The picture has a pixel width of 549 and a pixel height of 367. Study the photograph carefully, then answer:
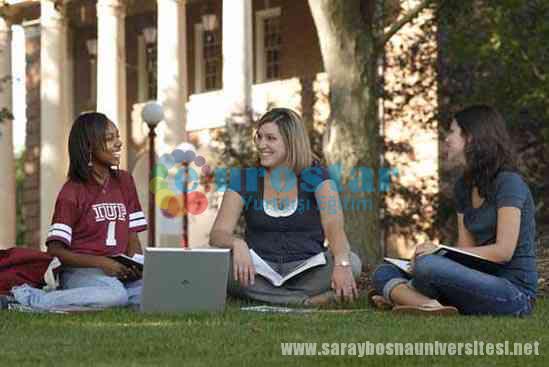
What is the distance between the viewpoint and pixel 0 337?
21.1ft

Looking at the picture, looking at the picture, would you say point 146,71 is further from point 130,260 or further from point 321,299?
point 130,260

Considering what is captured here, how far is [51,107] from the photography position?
103 ft

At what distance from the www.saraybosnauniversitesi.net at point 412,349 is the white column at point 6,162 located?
89.3ft

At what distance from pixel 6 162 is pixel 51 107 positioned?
2.23 metres

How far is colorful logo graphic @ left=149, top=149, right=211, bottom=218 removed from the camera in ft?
85.0

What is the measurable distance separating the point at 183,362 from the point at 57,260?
3513 millimetres

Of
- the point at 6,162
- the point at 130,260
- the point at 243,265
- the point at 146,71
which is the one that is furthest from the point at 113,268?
the point at 146,71

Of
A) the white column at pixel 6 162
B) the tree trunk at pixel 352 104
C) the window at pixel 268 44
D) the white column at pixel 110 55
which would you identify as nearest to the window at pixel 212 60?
the window at pixel 268 44

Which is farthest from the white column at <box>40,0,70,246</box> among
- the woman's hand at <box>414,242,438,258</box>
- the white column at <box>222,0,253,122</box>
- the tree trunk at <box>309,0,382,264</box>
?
the woman's hand at <box>414,242,438,258</box>

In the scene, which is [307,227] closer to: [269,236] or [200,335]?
[269,236]

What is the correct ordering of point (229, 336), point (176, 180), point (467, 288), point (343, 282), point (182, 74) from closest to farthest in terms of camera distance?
1. point (229, 336)
2. point (467, 288)
3. point (343, 282)
4. point (176, 180)
5. point (182, 74)

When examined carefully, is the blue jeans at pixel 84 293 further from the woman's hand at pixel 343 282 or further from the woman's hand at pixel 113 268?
the woman's hand at pixel 343 282

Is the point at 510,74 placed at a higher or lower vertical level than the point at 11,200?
higher

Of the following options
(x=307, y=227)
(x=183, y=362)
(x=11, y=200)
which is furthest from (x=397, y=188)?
(x=183, y=362)
